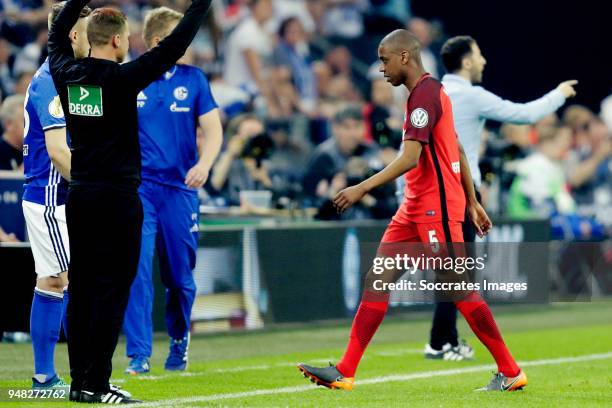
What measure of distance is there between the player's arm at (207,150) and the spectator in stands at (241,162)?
4412 millimetres

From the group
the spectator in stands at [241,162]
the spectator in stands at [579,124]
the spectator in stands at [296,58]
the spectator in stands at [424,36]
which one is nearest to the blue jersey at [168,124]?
the spectator in stands at [241,162]

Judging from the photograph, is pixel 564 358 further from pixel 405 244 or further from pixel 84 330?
pixel 84 330

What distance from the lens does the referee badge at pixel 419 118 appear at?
7621 millimetres

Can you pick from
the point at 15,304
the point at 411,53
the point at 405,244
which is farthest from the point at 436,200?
the point at 15,304

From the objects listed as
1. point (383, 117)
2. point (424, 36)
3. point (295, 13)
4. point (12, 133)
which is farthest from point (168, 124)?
point (424, 36)

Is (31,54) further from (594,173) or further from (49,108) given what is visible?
(594,173)

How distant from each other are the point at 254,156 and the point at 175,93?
15.3ft

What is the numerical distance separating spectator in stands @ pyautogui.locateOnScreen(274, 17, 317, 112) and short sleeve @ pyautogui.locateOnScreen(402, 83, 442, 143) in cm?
1075

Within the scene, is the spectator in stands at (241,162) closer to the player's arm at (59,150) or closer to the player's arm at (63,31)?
the player's arm at (59,150)

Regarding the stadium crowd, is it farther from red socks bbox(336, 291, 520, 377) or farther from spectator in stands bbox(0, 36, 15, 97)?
red socks bbox(336, 291, 520, 377)

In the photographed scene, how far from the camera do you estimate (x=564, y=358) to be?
1041cm

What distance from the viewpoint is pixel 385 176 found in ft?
24.5

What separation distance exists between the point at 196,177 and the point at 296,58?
9.92 metres

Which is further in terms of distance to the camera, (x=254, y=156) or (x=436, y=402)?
(x=254, y=156)
